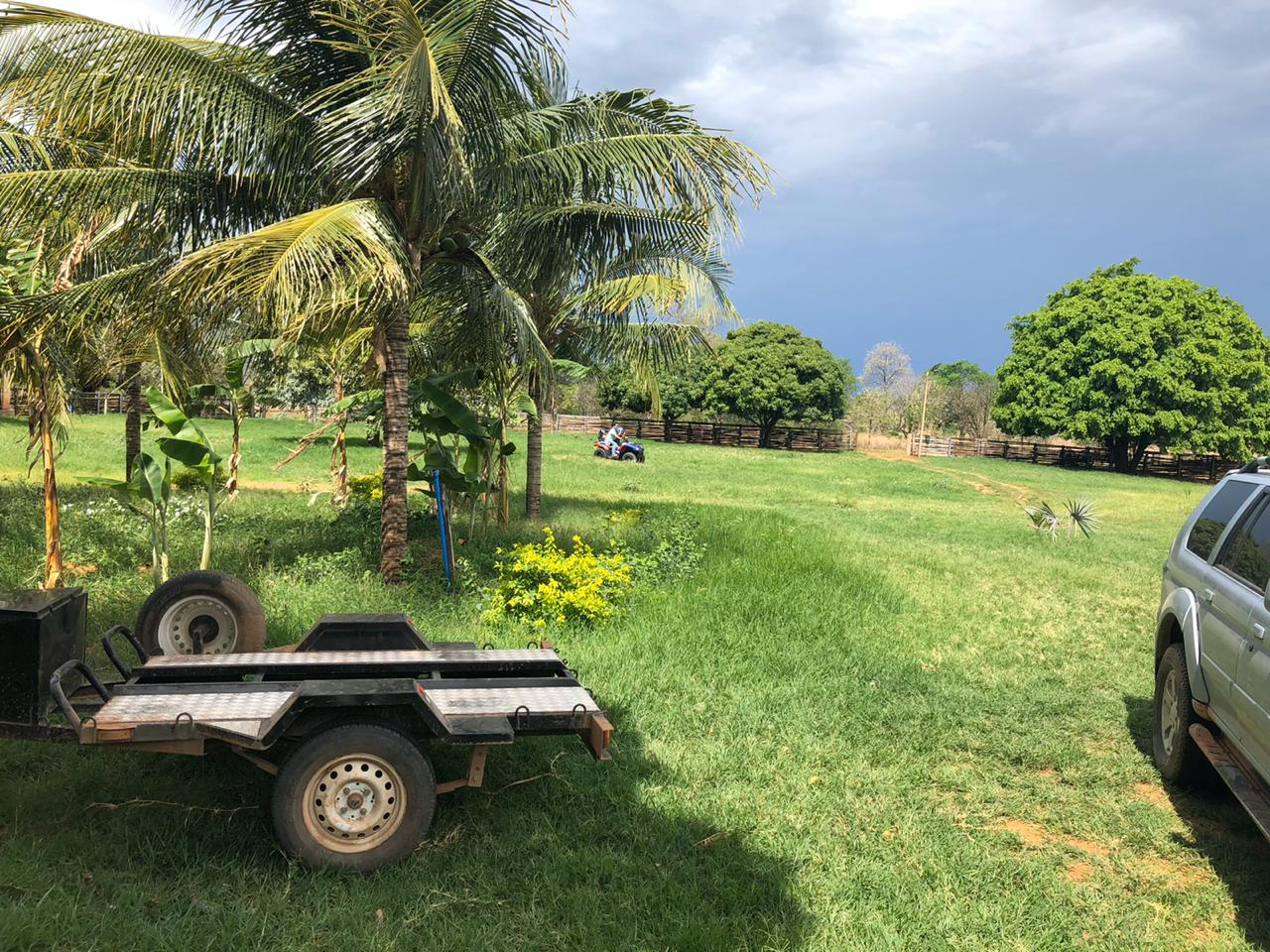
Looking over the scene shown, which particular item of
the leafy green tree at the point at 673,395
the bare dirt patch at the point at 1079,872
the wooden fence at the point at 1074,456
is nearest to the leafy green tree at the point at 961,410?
the wooden fence at the point at 1074,456

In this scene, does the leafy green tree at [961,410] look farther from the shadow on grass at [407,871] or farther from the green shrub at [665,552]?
the shadow on grass at [407,871]

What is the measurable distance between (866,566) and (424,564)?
5.13 meters

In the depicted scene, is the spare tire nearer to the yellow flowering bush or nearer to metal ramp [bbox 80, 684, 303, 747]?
metal ramp [bbox 80, 684, 303, 747]

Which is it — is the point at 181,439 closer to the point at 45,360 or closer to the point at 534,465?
the point at 45,360

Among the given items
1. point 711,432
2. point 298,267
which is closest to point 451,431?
point 298,267

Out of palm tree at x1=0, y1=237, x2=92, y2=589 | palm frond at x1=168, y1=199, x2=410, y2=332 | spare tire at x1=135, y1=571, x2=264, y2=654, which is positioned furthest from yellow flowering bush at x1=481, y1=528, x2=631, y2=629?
palm tree at x1=0, y1=237, x2=92, y2=589

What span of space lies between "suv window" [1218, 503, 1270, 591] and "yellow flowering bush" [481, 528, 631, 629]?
4.57m

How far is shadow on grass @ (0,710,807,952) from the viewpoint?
350 cm

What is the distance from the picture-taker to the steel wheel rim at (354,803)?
3.89 m

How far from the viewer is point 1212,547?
5352 millimetres

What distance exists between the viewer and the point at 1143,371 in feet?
138

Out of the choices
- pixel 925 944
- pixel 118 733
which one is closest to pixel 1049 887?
pixel 925 944

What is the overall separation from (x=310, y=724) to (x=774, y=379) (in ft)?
149

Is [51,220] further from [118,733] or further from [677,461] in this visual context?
[677,461]
